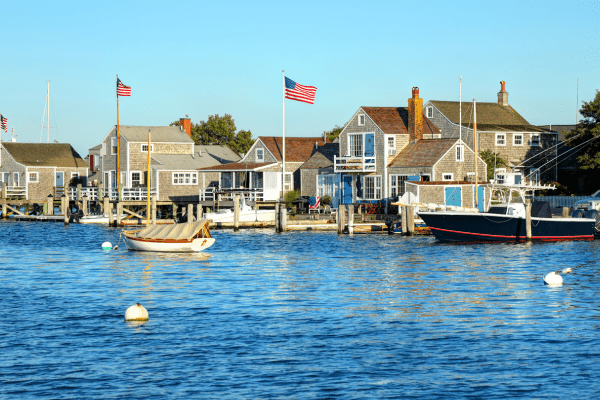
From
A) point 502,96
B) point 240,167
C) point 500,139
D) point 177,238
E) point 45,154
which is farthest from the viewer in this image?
point 45,154

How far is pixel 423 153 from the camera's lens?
68.2 meters

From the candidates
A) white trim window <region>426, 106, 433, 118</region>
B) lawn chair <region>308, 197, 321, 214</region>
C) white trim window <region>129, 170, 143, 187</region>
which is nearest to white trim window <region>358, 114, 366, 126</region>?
lawn chair <region>308, 197, 321, 214</region>

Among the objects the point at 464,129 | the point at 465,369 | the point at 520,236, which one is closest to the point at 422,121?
the point at 464,129

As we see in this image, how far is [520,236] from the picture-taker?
50688mm

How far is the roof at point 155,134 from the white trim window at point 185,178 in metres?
6.69

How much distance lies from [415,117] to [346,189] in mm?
8992

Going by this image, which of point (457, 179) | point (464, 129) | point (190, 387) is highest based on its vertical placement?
point (464, 129)

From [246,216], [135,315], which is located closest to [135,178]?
[246,216]

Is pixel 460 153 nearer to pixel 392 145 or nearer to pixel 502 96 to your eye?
pixel 392 145

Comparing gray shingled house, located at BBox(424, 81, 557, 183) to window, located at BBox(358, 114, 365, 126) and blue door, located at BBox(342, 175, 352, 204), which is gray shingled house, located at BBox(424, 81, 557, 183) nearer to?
window, located at BBox(358, 114, 365, 126)

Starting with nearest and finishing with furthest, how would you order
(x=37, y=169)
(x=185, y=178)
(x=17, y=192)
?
(x=185, y=178) < (x=17, y=192) < (x=37, y=169)

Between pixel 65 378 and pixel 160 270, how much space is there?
20.7 meters

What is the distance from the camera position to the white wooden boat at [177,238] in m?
45.1

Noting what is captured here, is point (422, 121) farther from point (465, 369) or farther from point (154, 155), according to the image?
point (465, 369)
